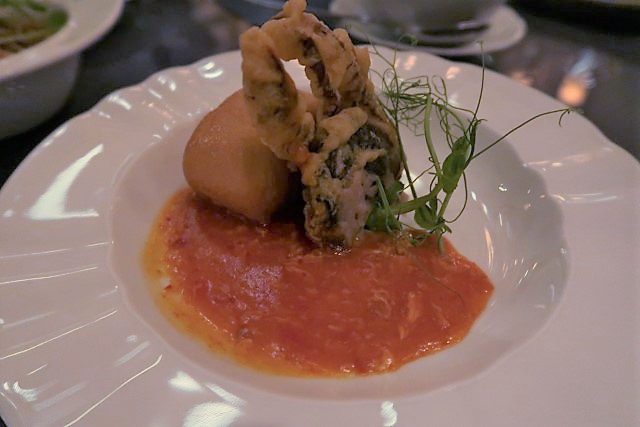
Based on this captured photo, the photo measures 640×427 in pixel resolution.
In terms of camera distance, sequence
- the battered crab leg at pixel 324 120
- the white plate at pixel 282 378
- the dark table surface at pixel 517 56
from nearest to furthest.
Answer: the white plate at pixel 282 378
the battered crab leg at pixel 324 120
the dark table surface at pixel 517 56

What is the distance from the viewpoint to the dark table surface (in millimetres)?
2291

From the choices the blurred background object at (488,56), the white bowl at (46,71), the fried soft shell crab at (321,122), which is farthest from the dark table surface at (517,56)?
A: the fried soft shell crab at (321,122)

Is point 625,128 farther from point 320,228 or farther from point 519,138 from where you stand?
point 320,228

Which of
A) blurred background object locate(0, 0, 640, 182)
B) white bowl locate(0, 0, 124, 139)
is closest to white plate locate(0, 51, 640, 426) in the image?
white bowl locate(0, 0, 124, 139)

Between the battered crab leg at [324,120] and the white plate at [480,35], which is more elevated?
the battered crab leg at [324,120]

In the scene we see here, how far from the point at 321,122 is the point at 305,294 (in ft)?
1.57

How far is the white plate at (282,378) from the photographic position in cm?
102

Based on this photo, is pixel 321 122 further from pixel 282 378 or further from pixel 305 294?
pixel 282 378

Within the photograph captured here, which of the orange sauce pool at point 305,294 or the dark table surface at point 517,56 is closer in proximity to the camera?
the orange sauce pool at point 305,294

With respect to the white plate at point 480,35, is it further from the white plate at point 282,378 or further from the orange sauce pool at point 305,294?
the orange sauce pool at point 305,294

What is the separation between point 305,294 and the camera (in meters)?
1.44

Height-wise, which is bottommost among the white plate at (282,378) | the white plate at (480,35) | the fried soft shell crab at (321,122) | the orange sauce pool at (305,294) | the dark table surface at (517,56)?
the dark table surface at (517,56)

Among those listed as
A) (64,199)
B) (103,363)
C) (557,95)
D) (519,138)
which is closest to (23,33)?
(64,199)

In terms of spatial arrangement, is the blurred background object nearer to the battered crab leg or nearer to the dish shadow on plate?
the dish shadow on plate
